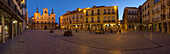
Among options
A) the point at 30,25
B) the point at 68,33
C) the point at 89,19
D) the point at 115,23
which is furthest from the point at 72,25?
the point at 30,25

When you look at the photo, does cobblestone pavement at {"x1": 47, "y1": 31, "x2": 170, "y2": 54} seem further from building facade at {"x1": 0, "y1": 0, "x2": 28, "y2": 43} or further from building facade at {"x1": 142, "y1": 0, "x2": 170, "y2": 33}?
building facade at {"x1": 142, "y1": 0, "x2": 170, "y2": 33}

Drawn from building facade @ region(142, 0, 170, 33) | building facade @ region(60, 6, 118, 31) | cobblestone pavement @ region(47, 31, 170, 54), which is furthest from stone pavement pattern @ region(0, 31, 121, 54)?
building facade @ region(60, 6, 118, 31)

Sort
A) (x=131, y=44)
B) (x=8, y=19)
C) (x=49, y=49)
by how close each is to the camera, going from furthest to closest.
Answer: (x=8, y=19)
(x=131, y=44)
(x=49, y=49)

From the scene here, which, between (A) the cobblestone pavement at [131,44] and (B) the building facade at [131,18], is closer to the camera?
(A) the cobblestone pavement at [131,44]

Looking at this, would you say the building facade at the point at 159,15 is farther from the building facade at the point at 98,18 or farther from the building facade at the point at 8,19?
the building facade at the point at 8,19

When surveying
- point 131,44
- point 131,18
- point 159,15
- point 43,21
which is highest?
point 131,18

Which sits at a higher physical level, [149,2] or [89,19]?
[149,2]

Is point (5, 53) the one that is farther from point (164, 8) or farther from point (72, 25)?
point (72, 25)

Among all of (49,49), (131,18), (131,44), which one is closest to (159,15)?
(131,18)

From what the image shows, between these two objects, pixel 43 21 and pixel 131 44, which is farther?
pixel 43 21

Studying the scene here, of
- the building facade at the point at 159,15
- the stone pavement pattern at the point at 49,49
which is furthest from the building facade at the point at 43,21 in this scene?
the stone pavement pattern at the point at 49,49

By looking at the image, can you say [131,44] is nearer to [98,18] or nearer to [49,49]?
[49,49]

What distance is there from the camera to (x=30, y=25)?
62.1m

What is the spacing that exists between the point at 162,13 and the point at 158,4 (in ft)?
11.0
